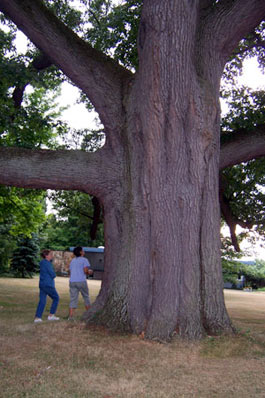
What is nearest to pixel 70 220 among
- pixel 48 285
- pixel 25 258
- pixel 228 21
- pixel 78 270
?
pixel 25 258

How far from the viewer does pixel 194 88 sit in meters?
7.26

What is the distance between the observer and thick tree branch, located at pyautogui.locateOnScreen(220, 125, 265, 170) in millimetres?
8758

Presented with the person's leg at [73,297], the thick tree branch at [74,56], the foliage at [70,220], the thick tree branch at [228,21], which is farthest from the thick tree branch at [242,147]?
the foliage at [70,220]

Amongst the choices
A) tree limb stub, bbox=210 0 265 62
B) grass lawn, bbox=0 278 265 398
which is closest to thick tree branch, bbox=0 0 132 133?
tree limb stub, bbox=210 0 265 62

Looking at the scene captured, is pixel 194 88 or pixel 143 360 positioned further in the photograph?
pixel 194 88

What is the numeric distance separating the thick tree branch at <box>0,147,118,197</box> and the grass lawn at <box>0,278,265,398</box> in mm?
2731

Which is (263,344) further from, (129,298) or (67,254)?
(67,254)

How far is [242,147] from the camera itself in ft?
28.9

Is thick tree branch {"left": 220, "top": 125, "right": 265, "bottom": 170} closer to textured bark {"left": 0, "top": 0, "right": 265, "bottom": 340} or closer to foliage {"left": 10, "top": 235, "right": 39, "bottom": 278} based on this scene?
textured bark {"left": 0, "top": 0, "right": 265, "bottom": 340}

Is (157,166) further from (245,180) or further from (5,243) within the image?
(5,243)

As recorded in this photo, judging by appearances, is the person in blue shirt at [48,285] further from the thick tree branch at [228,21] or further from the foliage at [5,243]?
the foliage at [5,243]

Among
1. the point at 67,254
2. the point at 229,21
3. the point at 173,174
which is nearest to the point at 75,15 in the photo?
the point at 229,21

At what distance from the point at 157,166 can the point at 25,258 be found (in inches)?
1049

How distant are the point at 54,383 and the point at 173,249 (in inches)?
128
